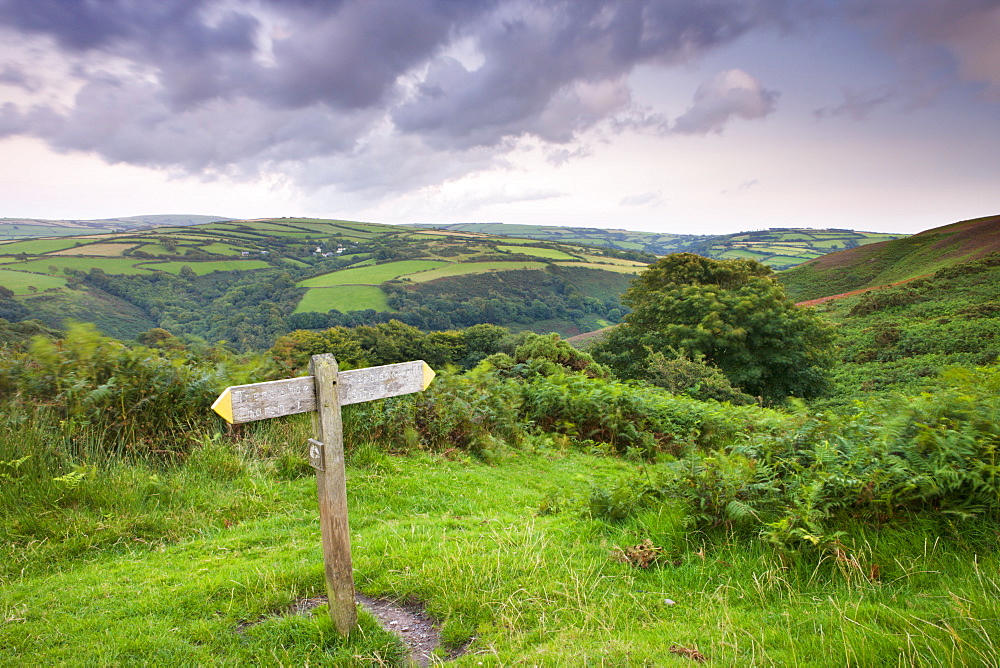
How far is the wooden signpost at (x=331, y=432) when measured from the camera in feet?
10.2

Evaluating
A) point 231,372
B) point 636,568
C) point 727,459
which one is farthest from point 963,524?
point 231,372

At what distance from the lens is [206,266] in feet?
302

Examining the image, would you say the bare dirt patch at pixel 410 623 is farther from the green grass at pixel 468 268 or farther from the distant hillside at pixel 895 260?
the green grass at pixel 468 268

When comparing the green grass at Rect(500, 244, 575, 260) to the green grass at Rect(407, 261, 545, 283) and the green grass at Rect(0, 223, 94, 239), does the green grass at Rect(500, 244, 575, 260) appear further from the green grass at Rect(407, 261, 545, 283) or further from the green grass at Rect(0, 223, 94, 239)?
the green grass at Rect(0, 223, 94, 239)

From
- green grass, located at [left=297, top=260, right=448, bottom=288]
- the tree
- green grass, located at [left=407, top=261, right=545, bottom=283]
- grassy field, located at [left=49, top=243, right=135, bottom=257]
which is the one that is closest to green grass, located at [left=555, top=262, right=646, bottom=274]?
green grass, located at [left=407, top=261, right=545, bottom=283]

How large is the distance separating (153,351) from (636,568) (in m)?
7.01

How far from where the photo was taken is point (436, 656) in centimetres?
317

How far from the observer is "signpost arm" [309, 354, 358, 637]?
10.5ft

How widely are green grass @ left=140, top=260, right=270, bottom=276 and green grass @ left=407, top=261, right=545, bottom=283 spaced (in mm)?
32620

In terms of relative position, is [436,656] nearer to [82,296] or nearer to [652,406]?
[652,406]

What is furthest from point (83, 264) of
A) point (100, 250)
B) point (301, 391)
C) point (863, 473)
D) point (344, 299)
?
point (863, 473)

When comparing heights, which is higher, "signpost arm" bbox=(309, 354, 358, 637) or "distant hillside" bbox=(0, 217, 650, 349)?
"signpost arm" bbox=(309, 354, 358, 637)

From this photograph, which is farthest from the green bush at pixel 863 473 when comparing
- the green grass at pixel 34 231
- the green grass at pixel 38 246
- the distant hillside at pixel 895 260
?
the green grass at pixel 34 231

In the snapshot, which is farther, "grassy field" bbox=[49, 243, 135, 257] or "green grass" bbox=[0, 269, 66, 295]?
"grassy field" bbox=[49, 243, 135, 257]
